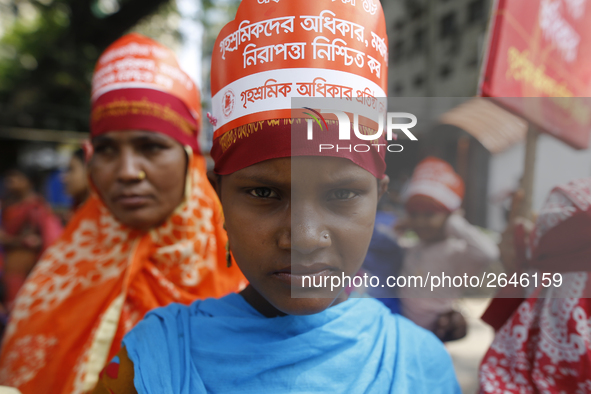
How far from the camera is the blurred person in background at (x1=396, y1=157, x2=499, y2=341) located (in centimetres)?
221

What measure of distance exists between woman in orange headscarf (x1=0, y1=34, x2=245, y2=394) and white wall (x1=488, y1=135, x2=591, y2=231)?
127cm

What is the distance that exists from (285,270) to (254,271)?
92mm

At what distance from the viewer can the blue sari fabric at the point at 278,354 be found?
1026 mm

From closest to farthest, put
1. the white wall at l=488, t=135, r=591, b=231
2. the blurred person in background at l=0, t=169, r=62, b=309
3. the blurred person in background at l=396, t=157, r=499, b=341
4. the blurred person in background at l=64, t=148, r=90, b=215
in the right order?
the white wall at l=488, t=135, r=591, b=231 → the blurred person in background at l=396, t=157, r=499, b=341 → the blurred person in background at l=64, t=148, r=90, b=215 → the blurred person in background at l=0, t=169, r=62, b=309

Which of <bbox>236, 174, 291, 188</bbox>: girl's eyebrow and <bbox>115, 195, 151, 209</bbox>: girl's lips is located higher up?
<bbox>236, 174, 291, 188</bbox>: girl's eyebrow

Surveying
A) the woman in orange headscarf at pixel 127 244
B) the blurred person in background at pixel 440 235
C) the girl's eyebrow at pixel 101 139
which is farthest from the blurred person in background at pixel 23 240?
the blurred person in background at pixel 440 235

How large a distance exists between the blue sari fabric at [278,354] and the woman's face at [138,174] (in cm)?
62

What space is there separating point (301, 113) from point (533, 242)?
0.97 m

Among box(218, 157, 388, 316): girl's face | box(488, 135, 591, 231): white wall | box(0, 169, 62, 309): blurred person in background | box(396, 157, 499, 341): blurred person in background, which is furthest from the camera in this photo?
box(0, 169, 62, 309): blurred person in background

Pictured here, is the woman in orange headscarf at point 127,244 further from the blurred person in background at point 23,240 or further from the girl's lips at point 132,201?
the blurred person in background at point 23,240

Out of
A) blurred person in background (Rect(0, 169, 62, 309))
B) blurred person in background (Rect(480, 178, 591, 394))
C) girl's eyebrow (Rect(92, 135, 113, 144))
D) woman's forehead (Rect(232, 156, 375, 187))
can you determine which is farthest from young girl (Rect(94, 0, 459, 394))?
blurred person in background (Rect(0, 169, 62, 309))

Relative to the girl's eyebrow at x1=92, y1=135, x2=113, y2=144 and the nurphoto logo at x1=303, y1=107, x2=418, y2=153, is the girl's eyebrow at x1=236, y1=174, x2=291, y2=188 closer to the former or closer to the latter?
the nurphoto logo at x1=303, y1=107, x2=418, y2=153

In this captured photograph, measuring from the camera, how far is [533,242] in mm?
1275

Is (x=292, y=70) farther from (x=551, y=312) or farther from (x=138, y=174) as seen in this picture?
(x=551, y=312)
